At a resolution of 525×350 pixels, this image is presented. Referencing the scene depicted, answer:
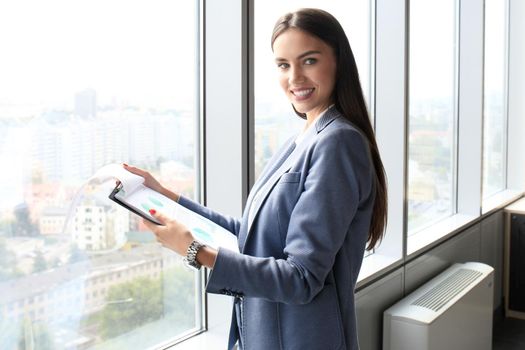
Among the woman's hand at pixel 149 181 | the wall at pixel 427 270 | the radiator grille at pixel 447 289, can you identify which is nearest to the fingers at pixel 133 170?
the woman's hand at pixel 149 181

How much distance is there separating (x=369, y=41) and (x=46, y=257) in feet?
7.35

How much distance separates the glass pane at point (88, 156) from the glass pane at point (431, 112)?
74.6 inches

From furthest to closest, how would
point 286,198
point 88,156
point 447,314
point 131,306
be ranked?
point 447,314, point 131,306, point 88,156, point 286,198

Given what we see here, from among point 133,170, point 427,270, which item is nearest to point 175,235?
point 133,170

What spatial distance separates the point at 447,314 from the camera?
287cm

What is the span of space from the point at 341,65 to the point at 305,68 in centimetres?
9

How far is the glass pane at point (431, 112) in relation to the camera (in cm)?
362

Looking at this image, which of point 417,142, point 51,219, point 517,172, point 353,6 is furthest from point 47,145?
point 517,172

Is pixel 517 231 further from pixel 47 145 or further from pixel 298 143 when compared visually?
pixel 47 145

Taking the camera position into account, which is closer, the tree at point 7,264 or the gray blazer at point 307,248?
the gray blazer at point 307,248

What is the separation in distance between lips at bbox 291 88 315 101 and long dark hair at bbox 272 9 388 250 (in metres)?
0.06

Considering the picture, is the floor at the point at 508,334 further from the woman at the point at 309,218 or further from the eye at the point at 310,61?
the eye at the point at 310,61

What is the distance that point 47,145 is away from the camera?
1596 mm

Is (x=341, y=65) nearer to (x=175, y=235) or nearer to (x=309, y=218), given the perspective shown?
(x=309, y=218)
